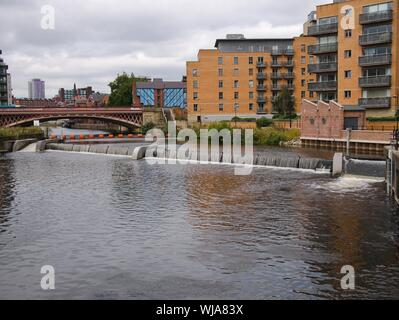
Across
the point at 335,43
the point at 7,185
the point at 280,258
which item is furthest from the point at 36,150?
the point at 280,258

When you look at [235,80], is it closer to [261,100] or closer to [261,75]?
[261,75]

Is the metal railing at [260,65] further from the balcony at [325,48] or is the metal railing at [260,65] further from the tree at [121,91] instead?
the tree at [121,91]

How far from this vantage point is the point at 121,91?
165625 millimetres

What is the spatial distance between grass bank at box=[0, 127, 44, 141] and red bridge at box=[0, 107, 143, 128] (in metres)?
14.8

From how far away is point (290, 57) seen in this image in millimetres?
109188

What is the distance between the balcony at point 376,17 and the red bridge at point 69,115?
5641 centimetres

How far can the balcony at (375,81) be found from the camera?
227 ft

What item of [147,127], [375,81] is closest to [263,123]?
[375,81]

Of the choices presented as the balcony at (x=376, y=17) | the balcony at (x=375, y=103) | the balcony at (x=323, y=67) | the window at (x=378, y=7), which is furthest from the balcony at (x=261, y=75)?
the window at (x=378, y=7)

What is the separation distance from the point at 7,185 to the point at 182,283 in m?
28.4

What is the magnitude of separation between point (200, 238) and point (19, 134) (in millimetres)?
65416

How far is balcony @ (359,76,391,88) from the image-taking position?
69.1 meters

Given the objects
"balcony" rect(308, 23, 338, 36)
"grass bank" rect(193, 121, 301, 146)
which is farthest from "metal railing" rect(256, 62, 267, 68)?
"balcony" rect(308, 23, 338, 36)

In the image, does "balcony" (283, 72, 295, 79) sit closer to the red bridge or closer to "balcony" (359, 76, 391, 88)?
the red bridge
